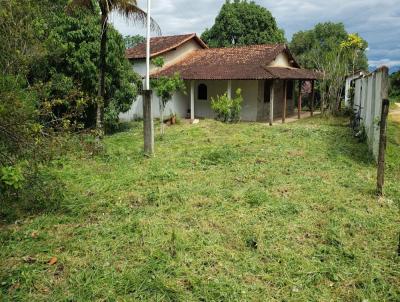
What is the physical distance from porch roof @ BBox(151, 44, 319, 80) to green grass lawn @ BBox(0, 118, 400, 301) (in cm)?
872

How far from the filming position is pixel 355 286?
3.86 metres

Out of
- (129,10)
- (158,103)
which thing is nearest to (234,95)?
(158,103)

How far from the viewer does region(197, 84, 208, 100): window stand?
1994 cm

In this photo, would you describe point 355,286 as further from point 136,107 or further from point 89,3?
point 136,107

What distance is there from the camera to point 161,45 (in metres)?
20.9

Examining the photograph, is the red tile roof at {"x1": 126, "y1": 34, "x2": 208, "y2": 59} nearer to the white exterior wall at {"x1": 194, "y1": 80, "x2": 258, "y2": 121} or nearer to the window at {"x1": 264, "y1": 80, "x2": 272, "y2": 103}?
the white exterior wall at {"x1": 194, "y1": 80, "x2": 258, "y2": 121}

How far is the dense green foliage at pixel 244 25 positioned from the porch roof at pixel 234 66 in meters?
11.1

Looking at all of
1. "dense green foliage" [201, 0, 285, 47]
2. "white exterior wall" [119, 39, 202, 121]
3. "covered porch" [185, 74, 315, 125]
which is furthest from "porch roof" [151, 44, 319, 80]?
"dense green foliage" [201, 0, 285, 47]

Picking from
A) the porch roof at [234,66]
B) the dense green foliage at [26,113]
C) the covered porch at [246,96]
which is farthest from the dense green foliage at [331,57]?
the dense green foliage at [26,113]

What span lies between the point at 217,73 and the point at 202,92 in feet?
8.47

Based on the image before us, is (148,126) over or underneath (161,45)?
underneath

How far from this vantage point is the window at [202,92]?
65.4ft

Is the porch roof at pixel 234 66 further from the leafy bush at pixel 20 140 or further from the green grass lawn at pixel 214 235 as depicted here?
the leafy bush at pixel 20 140

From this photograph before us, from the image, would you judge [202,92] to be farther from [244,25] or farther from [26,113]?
[26,113]
